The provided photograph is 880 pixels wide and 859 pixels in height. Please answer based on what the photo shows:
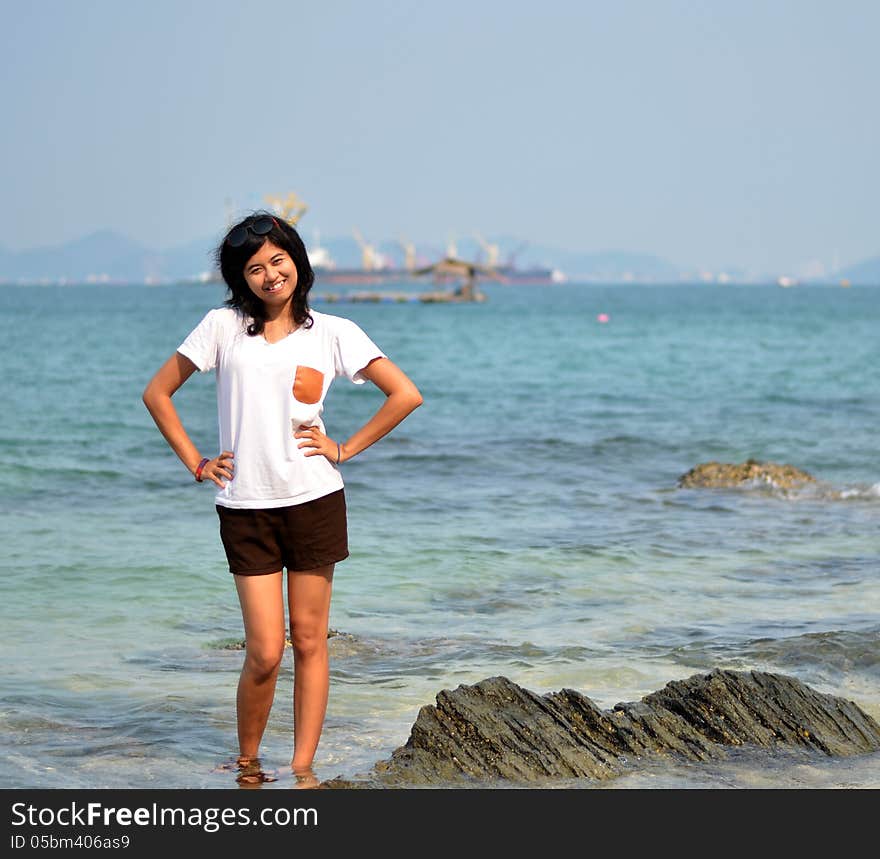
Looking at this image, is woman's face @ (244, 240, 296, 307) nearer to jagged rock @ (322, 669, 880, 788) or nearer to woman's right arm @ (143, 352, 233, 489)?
woman's right arm @ (143, 352, 233, 489)

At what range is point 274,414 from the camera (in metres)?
4.46

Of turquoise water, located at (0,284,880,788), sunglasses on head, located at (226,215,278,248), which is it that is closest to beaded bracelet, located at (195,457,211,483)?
sunglasses on head, located at (226,215,278,248)

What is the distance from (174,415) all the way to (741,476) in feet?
33.1

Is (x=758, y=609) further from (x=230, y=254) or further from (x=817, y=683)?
(x=230, y=254)

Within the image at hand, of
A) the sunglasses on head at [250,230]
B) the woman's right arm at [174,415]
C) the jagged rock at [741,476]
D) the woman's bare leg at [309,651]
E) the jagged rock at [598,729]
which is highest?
the sunglasses on head at [250,230]

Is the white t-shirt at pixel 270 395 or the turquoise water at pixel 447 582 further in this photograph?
the turquoise water at pixel 447 582

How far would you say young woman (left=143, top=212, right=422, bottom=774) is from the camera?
4461mm

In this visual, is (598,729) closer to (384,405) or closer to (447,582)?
(384,405)

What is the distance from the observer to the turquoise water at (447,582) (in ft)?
19.4

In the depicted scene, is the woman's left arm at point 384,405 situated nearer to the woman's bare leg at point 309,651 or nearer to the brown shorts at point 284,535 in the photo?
the brown shorts at point 284,535

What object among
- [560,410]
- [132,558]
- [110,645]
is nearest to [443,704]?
[110,645]

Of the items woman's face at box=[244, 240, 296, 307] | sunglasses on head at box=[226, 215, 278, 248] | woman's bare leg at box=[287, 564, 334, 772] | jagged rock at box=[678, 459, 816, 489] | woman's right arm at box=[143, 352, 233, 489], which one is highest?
sunglasses on head at box=[226, 215, 278, 248]

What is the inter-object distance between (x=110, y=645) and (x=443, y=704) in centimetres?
299

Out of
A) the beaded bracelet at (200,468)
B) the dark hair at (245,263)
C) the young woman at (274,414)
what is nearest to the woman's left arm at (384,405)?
the young woman at (274,414)
